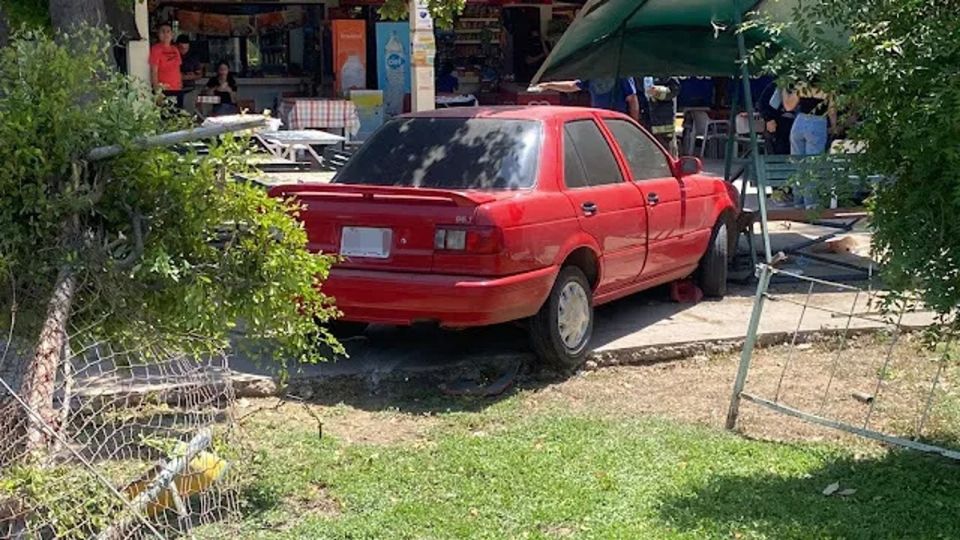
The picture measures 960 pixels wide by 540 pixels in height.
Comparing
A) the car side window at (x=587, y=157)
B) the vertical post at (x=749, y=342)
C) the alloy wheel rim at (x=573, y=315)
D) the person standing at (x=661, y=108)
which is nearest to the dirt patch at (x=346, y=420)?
the alloy wheel rim at (x=573, y=315)

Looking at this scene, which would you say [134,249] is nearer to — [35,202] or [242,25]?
[35,202]

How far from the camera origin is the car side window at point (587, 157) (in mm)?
7523

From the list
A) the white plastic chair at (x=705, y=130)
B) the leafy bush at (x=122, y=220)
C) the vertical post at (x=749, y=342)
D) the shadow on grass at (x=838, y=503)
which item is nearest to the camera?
the leafy bush at (x=122, y=220)

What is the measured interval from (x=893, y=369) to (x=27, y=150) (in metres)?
5.08

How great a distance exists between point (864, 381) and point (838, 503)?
221 cm

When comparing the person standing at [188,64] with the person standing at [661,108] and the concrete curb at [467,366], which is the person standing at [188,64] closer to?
the person standing at [661,108]

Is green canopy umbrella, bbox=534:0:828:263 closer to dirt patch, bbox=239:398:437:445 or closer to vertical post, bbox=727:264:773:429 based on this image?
vertical post, bbox=727:264:773:429

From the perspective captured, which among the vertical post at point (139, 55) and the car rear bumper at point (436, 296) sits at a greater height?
the vertical post at point (139, 55)

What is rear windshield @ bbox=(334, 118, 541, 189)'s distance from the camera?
725 centimetres

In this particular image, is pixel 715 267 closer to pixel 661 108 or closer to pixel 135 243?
pixel 135 243

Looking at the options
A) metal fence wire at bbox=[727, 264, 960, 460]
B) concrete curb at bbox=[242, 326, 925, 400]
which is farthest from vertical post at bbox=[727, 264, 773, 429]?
concrete curb at bbox=[242, 326, 925, 400]

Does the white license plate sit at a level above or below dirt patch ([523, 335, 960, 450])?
above

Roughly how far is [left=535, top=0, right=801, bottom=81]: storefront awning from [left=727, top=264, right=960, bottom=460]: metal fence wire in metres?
4.03

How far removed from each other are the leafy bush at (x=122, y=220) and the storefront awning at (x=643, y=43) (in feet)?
23.4
